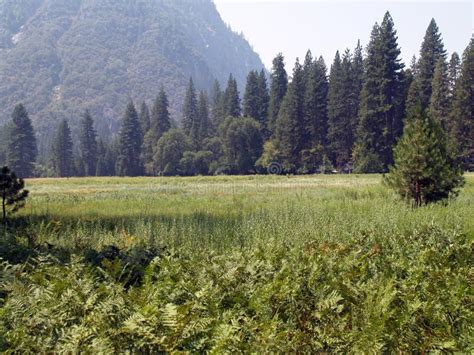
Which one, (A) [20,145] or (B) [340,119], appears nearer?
(B) [340,119]

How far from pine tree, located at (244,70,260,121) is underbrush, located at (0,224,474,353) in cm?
6593

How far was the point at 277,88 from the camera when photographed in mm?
67875

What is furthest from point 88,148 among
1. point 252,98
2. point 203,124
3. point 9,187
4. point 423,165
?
point 423,165

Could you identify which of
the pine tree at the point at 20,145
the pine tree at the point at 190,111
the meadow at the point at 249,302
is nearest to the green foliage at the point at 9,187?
the meadow at the point at 249,302

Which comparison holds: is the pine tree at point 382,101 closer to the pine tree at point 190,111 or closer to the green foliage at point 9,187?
the pine tree at point 190,111

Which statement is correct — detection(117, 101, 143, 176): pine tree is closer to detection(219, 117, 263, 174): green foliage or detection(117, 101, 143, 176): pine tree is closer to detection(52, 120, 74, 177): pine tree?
detection(52, 120, 74, 177): pine tree

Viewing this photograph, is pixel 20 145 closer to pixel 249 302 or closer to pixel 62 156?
pixel 62 156

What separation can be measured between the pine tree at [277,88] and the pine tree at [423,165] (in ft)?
167

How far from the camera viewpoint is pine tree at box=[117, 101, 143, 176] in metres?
76.0

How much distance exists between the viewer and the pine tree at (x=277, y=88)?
6606 centimetres

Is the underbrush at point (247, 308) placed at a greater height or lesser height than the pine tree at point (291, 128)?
lesser

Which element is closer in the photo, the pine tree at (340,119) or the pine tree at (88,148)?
the pine tree at (340,119)

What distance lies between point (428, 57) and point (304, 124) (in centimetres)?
1775

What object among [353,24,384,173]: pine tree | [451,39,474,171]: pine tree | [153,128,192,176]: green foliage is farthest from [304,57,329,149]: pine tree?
[153,128,192,176]: green foliage
